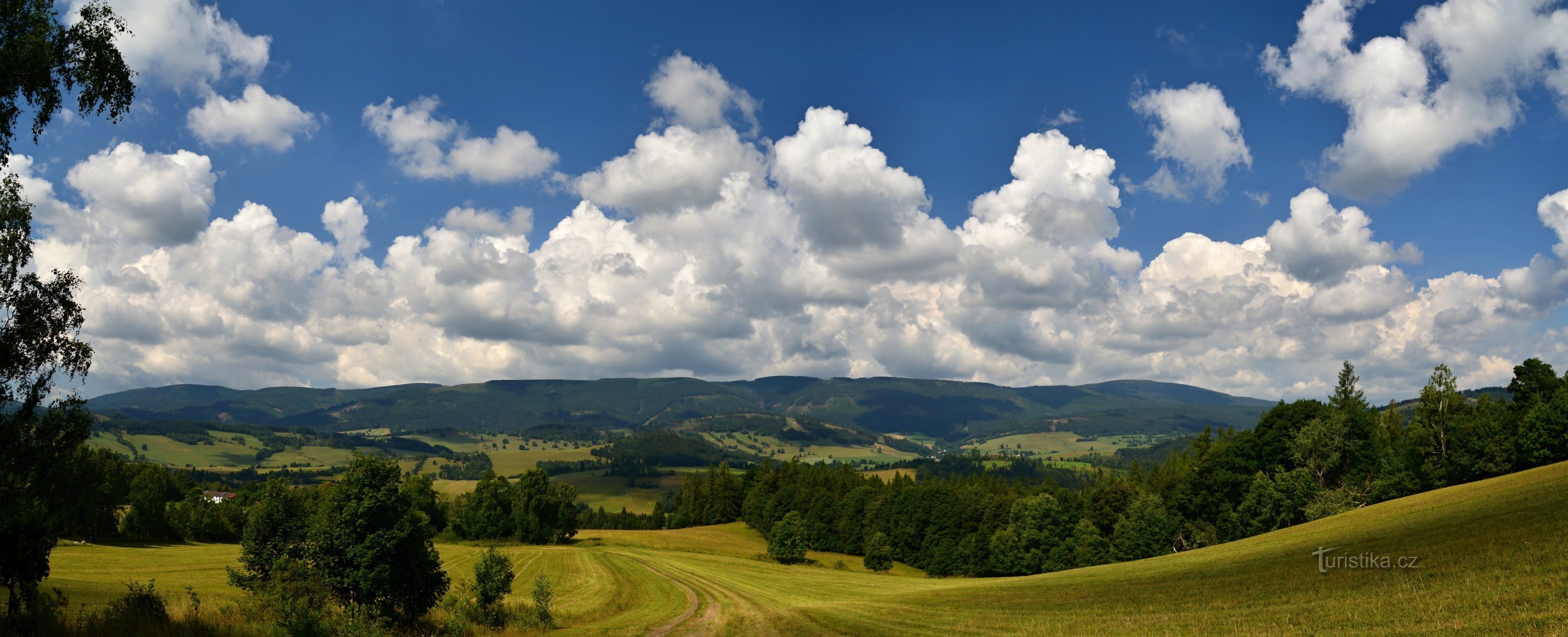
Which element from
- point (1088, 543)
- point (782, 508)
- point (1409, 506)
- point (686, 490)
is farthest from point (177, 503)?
point (1409, 506)

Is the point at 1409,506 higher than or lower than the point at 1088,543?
higher

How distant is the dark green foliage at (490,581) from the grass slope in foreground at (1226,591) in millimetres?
4556

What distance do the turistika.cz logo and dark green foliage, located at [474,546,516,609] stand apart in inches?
1532

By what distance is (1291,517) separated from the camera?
3004 inches

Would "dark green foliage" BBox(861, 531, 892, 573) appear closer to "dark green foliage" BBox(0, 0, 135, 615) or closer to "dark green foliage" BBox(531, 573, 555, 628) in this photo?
"dark green foliage" BBox(531, 573, 555, 628)

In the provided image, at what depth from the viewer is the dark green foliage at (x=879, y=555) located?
104250mm

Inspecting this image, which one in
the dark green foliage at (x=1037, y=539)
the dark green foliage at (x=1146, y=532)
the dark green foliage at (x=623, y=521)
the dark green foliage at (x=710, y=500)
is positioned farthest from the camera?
the dark green foliage at (x=623, y=521)

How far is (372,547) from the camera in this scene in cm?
3309

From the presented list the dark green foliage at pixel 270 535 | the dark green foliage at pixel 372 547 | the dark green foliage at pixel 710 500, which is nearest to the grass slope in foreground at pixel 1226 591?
the dark green foliage at pixel 372 547

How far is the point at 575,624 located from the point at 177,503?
408 ft

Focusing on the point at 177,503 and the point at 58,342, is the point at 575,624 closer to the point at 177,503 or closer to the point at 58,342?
the point at 58,342

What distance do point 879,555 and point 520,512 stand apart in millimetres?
66625

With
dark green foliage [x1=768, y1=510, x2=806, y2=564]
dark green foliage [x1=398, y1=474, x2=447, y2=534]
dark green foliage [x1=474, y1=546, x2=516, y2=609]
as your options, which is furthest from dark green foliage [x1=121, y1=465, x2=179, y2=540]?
dark green foliage [x1=474, y1=546, x2=516, y2=609]

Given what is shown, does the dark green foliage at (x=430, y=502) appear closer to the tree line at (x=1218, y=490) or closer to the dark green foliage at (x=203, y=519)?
the dark green foliage at (x=203, y=519)
